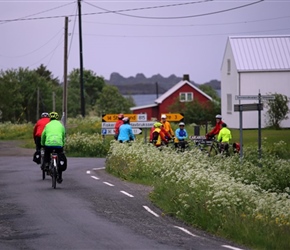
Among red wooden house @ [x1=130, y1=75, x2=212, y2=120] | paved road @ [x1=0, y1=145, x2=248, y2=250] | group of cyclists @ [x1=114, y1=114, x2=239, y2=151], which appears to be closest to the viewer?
paved road @ [x1=0, y1=145, x2=248, y2=250]

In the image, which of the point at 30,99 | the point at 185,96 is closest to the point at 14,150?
the point at 30,99

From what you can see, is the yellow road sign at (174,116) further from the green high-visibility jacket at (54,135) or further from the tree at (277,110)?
the tree at (277,110)

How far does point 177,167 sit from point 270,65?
144ft

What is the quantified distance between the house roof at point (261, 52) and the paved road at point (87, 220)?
40689 millimetres

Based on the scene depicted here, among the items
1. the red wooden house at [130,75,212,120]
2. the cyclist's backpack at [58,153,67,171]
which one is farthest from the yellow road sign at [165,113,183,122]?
the red wooden house at [130,75,212,120]

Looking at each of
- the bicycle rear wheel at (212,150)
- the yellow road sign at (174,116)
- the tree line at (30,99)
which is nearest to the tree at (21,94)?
the tree line at (30,99)

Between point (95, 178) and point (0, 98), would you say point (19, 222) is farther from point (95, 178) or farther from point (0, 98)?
point (0, 98)

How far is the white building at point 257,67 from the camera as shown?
6309 centimetres

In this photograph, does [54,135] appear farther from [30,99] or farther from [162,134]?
[30,99]

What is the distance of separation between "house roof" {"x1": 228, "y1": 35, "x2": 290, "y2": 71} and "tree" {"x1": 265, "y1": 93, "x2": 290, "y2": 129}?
3.12m

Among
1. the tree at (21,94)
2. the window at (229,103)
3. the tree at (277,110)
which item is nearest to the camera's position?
the tree at (277,110)

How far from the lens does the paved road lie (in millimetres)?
12961

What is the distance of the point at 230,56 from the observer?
6538 cm

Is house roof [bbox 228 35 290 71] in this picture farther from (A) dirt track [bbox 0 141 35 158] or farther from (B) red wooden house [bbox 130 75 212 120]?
(B) red wooden house [bbox 130 75 212 120]
